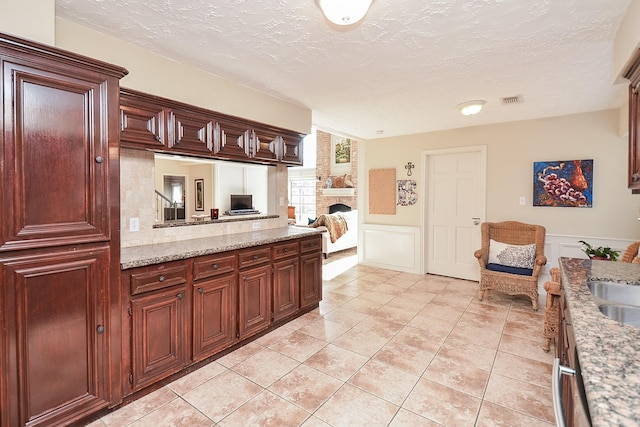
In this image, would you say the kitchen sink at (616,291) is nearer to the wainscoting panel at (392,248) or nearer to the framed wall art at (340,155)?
the wainscoting panel at (392,248)

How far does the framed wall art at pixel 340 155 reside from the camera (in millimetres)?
8398

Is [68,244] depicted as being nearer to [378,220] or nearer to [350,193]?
[378,220]

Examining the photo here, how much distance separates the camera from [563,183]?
13.3 feet

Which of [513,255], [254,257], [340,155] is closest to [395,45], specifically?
[254,257]

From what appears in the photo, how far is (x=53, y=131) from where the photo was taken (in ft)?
5.20

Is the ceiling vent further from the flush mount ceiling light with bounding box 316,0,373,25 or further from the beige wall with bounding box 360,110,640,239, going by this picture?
the flush mount ceiling light with bounding box 316,0,373,25

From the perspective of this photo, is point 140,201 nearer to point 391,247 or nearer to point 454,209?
point 391,247

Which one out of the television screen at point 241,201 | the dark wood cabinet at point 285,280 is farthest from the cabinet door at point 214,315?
the television screen at point 241,201

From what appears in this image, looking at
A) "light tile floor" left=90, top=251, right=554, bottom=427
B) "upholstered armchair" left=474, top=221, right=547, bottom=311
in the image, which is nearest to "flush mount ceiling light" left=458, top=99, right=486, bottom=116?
"upholstered armchair" left=474, top=221, right=547, bottom=311

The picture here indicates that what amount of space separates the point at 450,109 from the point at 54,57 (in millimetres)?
3824

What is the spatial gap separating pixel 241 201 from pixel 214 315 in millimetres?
1546

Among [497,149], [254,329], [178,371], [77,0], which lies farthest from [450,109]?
[178,371]

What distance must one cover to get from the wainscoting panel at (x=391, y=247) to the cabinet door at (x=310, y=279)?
90.3 inches

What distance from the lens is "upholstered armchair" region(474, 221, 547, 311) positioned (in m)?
3.74
